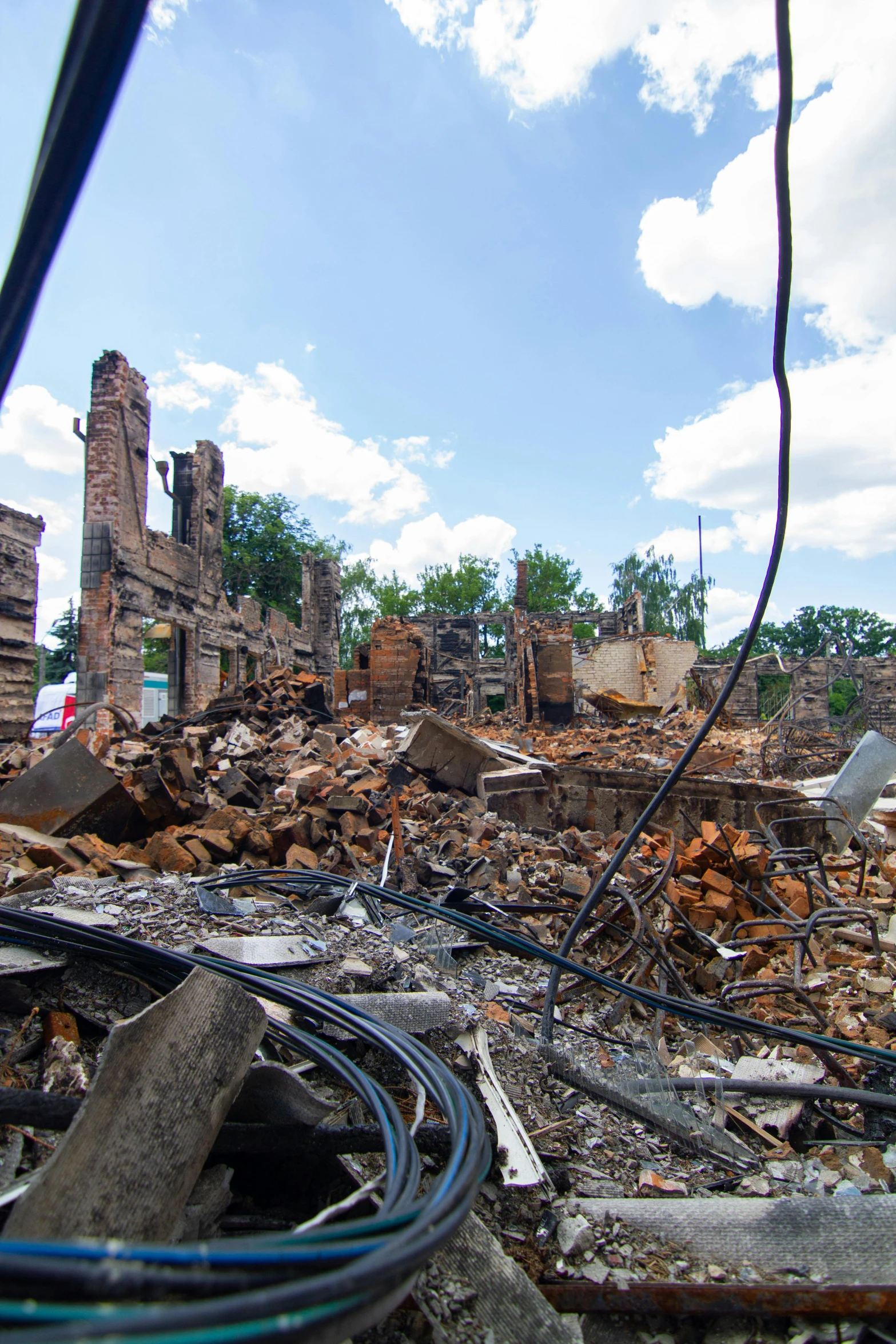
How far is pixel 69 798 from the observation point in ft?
15.4

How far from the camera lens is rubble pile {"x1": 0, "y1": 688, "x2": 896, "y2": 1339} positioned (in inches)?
72.1

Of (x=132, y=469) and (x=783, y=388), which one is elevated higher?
(x=132, y=469)

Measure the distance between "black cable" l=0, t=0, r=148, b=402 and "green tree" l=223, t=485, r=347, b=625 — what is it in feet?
96.6

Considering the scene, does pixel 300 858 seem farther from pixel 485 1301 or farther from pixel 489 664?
pixel 489 664

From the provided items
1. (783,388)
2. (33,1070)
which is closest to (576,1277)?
(33,1070)

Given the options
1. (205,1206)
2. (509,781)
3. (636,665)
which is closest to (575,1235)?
(205,1206)

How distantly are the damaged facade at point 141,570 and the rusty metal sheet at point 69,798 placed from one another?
278 inches

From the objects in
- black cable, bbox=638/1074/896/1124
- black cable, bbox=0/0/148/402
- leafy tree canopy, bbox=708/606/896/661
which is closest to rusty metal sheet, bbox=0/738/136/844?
black cable, bbox=638/1074/896/1124

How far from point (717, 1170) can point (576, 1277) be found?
2.43 ft

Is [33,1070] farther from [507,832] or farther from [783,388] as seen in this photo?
[507,832]

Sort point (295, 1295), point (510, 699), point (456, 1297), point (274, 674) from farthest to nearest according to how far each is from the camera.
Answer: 1. point (510, 699)
2. point (274, 674)
3. point (456, 1297)
4. point (295, 1295)

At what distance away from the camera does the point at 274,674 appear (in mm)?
10117

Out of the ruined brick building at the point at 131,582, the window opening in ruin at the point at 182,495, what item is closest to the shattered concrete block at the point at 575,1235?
the ruined brick building at the point at 131,582

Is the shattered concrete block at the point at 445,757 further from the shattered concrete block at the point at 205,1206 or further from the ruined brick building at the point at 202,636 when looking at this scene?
the shattered concrete block at the point at 205,1206
